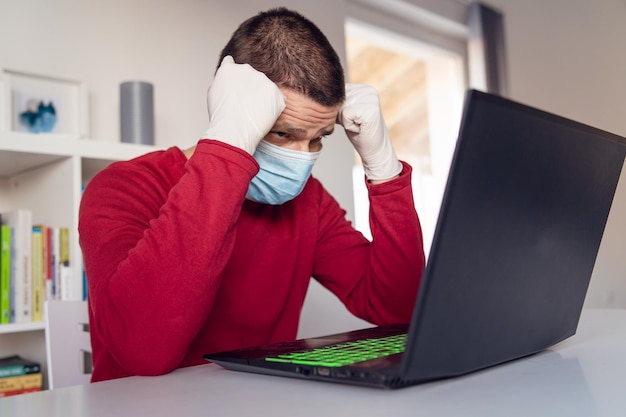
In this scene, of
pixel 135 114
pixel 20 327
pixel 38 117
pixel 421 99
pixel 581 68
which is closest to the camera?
pixel 20 327

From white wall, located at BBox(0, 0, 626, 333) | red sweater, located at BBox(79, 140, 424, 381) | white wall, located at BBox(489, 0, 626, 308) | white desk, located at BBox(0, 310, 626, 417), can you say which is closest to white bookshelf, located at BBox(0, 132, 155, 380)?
white wall, located at BBox(0, 0, 626, 333)

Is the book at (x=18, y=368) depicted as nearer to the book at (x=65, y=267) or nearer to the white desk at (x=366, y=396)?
the book at (x=65, y=267)

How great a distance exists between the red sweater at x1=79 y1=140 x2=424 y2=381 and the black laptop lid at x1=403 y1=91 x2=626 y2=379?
369 mm

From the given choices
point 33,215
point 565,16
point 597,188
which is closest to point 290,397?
point 597,188

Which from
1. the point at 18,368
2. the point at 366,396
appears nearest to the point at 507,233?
the point at 366,396

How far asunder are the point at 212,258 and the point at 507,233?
388mm

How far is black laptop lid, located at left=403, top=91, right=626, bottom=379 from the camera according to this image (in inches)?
19.9

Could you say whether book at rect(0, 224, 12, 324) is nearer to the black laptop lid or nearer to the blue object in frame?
the blue object in frame

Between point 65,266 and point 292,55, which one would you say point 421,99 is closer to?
point 65,266

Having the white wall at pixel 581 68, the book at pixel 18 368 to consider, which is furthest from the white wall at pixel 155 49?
the book at pixel 18 368

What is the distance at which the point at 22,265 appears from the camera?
165 cm

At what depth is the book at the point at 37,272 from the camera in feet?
5.47

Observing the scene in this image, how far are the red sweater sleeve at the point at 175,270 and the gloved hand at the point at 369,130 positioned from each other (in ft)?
1.03

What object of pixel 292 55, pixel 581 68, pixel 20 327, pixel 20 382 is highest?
pixel 581 68
